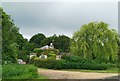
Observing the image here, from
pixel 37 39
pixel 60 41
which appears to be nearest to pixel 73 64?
pixel 60 41

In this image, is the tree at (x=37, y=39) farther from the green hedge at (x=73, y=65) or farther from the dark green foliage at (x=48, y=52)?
the green hedge at (x=73, y=65)

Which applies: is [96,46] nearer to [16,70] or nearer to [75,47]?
[75,47]

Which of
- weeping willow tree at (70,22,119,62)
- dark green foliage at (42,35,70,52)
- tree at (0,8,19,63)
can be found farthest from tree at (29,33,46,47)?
tree at (0,8,19,63)

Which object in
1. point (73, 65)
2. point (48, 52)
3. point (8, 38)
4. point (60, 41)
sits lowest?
point (73, 65)

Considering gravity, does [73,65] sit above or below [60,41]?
below

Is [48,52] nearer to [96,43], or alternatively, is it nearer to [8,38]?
[96,43]

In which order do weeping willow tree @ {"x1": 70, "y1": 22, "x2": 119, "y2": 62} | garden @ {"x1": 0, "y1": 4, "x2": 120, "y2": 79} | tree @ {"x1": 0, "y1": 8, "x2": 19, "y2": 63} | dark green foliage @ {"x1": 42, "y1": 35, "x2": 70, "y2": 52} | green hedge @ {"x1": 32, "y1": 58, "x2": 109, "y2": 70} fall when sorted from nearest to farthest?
tree @ {"x1": 0, "y1": 8, "x2": 19, "y2": 63} → green hedge @ {"x1": 32, "y1": 58, "x2": 109, "y2": 70} → garden @ {"x1": 0, "y1": 4, "x2": 120, "y2": 79} → weeping willow tree @ {"x1": 70, "y1": 22, "x2": 119, "y2": 62} → dark green foliage @ {"x1": 42, "y1": 35, "x2": 70, "y2": 52}

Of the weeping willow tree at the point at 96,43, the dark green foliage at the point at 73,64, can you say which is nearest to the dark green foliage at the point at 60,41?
the weeping willow tree at the point at 96,43

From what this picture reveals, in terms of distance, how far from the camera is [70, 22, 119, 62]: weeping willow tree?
126 feet

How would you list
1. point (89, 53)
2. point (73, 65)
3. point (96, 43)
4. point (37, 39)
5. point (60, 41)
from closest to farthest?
1. point (73, 65)
2. point (96, 43)
3. point (89, 53)
4. point (60, 41)
5. point (37, 39)

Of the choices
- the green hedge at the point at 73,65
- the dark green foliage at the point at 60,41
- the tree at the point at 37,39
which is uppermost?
the tree at the point at 37,39

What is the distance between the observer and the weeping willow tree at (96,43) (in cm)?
3828

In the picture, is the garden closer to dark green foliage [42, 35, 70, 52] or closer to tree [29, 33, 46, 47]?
dark green foliage [42, 35, 70, 52]

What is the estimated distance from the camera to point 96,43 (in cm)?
3831
